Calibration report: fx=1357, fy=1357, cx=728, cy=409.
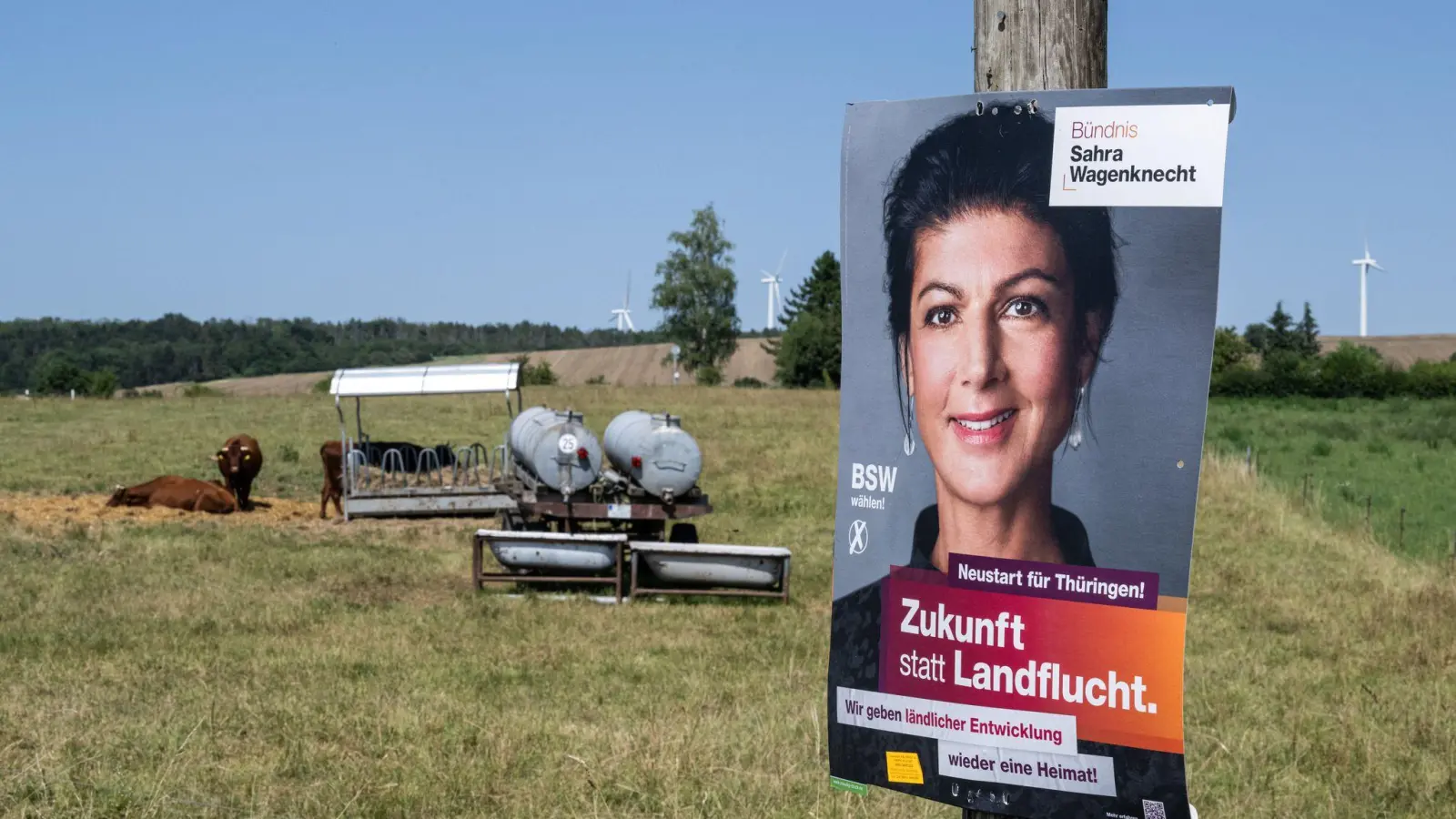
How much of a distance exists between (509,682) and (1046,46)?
22.8 feet

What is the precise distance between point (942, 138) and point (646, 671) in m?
7.05

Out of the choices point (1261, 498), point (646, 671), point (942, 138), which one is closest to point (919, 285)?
point (942, 138)

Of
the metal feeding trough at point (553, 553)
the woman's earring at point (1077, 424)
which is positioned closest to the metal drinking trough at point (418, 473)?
the metal feeding trough at point (553, 553)

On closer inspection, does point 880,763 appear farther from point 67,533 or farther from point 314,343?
point 314,343

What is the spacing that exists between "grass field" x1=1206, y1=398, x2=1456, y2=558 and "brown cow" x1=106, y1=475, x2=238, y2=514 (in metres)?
17.2

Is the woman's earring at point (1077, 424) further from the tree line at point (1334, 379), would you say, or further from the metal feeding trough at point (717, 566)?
the tree line at point (1334, 379)

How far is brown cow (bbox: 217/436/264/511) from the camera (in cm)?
2127

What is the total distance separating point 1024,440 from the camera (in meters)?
3.37

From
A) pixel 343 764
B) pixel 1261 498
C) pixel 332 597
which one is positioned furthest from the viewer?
pixel 1261 498

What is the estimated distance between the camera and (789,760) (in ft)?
22.8

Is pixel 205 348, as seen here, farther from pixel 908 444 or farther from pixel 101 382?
pixel 908 444

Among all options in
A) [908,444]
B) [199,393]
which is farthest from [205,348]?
[908,444]

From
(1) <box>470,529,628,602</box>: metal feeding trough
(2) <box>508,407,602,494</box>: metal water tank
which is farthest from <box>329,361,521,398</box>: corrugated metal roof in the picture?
(1) <box>470,529,628,602</box>: metal feeding trough

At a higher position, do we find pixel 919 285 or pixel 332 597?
pixel 919 285
